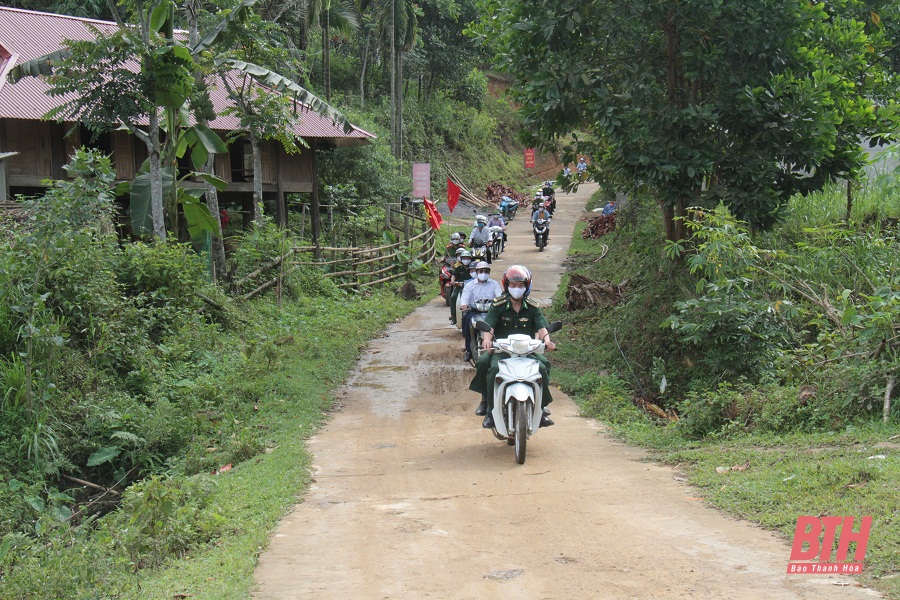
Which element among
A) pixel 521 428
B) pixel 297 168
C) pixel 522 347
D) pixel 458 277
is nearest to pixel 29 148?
pixel 297 168

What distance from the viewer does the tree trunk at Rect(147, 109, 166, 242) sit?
12898mm

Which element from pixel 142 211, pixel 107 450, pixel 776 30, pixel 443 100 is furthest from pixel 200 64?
pixel 443 100

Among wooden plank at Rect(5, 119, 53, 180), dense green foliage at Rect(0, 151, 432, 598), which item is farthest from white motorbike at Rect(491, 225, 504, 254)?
dense green foliage at Rect(0, 151, 432, 598)

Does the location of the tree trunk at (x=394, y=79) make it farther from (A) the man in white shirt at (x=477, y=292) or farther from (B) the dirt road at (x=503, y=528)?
(B) the dirt road at (x=503, y=528)

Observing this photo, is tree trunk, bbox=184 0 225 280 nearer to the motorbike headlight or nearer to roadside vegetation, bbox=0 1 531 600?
roadside vegetation, bbox=0 1 531 600

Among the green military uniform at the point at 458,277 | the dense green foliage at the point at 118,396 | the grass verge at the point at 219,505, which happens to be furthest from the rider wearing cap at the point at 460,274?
the dense green foliage at the point at 118,396

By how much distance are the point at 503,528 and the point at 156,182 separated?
9295 millimetres

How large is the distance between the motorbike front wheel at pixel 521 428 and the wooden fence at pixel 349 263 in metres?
9.71

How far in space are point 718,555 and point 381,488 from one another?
301 cm

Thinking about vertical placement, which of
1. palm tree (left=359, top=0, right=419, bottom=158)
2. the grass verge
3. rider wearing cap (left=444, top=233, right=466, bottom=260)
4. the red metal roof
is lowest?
the grass verge

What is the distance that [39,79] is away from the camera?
19.3 metres

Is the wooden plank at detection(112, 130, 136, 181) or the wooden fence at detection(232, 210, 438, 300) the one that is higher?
the wooden plank at detection(112, 130, 136, 181)

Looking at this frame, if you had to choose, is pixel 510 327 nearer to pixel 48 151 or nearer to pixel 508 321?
pixel 508 321

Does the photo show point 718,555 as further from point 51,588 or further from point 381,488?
point 51,588
